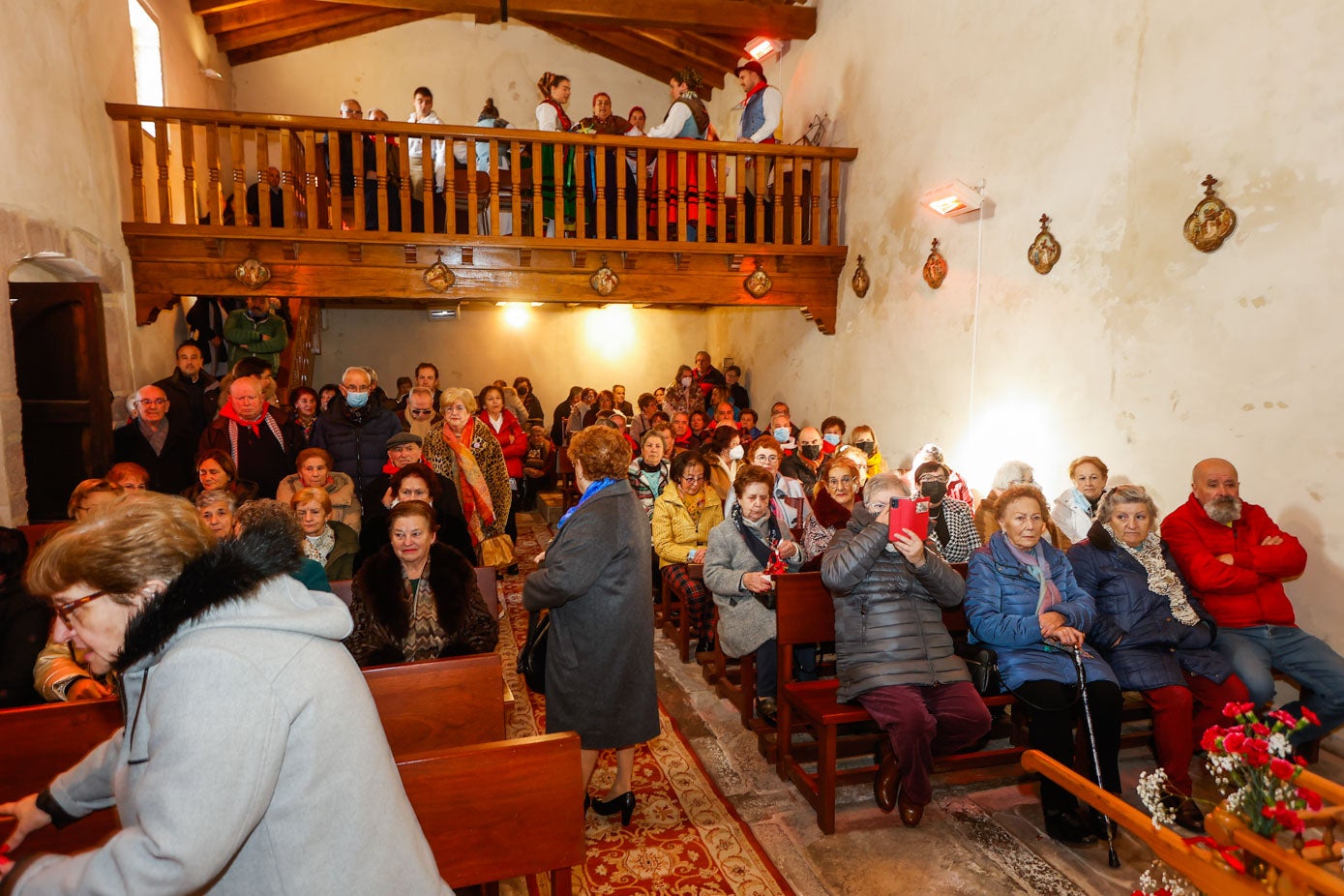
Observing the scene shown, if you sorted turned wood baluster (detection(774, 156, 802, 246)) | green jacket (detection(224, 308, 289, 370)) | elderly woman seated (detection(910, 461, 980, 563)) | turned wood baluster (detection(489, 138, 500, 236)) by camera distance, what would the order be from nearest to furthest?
elderly woman seated (detection(910, 461, 980, 563)) < turned wood baluster (detection(489, 138, 500, 236)) < green jacket (detection(224, 308, 289, 370)) < turned wood baluster (detection(774, 156, 802, 246))

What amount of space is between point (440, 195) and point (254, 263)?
2.48 m

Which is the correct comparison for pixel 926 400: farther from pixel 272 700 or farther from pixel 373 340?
pixel 373 340

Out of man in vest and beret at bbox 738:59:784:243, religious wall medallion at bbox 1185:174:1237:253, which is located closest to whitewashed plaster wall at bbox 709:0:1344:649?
religious wall medallion at bbox 1185:174:1237:253

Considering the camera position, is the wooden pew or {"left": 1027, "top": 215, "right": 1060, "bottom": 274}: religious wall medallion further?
{"left": 1027, "top": 215, "right": 1060, "bottom": 274}: religious wall medallion

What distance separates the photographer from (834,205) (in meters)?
8.74

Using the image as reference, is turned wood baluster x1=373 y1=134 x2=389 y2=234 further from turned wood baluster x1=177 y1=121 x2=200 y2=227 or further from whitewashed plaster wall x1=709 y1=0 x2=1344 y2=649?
whitewashed plaster wall x1=709 y1=0 x2=1344 y2=649

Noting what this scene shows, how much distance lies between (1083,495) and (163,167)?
8.08m

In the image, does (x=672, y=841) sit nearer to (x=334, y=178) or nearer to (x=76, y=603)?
(x=76, y=603)

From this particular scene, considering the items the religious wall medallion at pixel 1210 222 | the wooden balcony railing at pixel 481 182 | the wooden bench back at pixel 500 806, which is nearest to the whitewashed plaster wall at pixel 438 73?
the wooden balcony railing at pixel 481 182

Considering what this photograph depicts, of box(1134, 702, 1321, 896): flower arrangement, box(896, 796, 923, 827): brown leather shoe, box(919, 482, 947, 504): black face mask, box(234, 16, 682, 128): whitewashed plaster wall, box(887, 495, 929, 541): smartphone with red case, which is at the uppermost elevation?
box(234, 16, 682, 128): whitewashed plaster wall

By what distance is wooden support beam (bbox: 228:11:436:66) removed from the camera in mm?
11945

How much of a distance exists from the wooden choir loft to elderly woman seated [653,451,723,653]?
3550mm

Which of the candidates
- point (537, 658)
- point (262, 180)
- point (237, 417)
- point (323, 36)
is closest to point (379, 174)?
point (262, 180)

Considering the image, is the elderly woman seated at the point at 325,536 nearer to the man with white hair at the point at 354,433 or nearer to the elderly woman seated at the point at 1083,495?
the man with white hair at the point at 354,433
